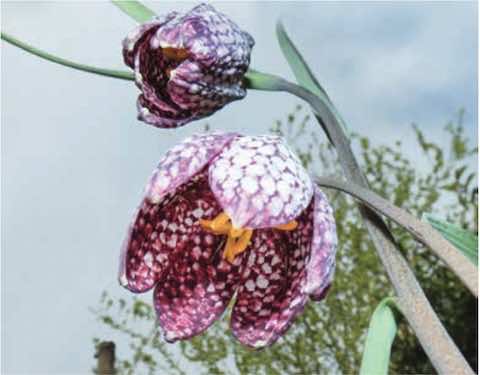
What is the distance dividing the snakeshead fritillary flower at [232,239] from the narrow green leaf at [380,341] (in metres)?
0.07

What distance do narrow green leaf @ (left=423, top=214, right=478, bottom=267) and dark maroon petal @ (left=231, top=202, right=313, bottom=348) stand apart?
0.12 m

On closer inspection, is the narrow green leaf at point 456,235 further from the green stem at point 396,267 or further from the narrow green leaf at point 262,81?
the narrow green leaf at point 262,81

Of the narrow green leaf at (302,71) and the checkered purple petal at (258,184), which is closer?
A: the checkered purple petal at (258,184)

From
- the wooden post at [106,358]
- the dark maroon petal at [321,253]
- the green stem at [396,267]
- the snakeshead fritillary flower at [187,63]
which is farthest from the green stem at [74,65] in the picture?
the wooden post at [106,358]

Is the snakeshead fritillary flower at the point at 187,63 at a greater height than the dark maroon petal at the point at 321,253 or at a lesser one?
greater

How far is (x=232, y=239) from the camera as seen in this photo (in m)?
1.05

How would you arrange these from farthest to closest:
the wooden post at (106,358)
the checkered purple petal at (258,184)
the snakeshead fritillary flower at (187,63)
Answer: the wooden post at (106,358), the snakeshead fritillary flower at (187,63), the checkered purple petal at (258,184)

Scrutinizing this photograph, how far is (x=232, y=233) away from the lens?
1007mm

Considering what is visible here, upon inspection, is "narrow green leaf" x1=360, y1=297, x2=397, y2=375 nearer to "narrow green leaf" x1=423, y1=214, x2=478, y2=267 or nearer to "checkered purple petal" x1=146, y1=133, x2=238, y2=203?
"narrow green leaf" x1=423, y1=214, x2=478, y2=267

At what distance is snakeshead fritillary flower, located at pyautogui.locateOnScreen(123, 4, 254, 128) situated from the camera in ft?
3.42

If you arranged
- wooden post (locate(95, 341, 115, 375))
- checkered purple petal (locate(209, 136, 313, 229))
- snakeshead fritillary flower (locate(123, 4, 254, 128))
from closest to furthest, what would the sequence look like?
checkered purple petal (locate(209, 136, 313, 229))
snakeshead fritillary flower (locate(123, 4, 254, 128))
wooden post (locate(95, 341, 115, 375))

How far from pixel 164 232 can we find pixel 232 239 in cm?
6

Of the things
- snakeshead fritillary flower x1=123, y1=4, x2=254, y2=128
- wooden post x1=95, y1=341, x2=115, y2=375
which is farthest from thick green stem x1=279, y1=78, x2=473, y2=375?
wooden post x1=95, y1=341, x2=115, y2=375

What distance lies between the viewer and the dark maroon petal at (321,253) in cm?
95
